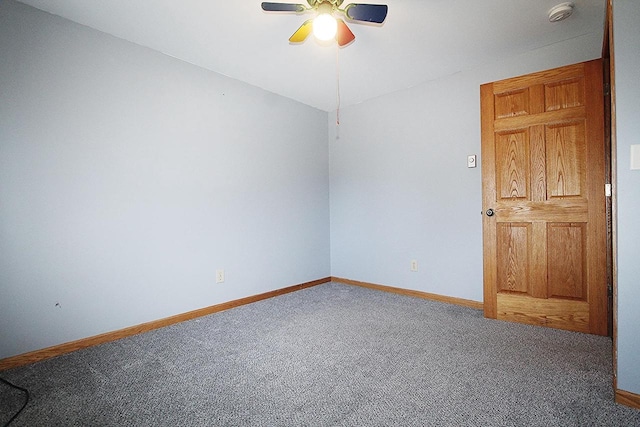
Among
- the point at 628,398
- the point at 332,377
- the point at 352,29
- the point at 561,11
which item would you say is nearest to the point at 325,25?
the point at 352,29

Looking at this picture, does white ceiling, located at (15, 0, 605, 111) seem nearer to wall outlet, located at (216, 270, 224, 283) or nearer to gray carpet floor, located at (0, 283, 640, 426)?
wall outlet, located at (216, 270, 224, 283)

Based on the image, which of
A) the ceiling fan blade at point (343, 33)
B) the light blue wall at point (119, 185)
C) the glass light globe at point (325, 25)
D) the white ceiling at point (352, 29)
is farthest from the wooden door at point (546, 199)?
the light blue wall at point (119, 185)

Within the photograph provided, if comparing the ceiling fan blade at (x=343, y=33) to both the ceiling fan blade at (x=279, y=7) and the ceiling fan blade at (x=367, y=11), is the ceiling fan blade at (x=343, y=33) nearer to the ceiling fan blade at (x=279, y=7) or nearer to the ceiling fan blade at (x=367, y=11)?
the ceiling fan blade at (x=367, y=11)

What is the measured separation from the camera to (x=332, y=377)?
5.52 feet

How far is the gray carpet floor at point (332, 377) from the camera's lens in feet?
4.48

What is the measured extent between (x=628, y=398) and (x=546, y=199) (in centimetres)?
141

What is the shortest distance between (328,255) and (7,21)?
3.50m

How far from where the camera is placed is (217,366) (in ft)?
6.03

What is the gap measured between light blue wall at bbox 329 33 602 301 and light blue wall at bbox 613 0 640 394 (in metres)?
1.25

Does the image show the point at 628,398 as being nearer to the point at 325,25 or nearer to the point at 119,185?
the point at 325,25

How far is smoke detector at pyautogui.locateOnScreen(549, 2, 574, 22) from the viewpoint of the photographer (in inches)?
79.3

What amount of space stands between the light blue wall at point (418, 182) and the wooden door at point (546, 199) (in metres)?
0.30

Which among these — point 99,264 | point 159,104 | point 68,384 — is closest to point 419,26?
point 159,104

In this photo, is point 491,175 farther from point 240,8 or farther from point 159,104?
point 159,104
